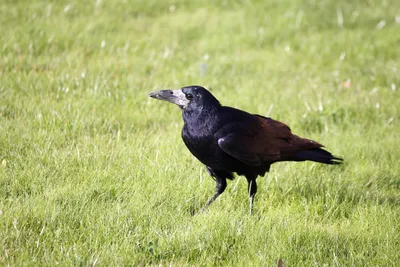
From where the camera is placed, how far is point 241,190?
4.86 m

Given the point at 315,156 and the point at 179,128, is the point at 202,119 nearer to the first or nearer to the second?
the point at 315,156

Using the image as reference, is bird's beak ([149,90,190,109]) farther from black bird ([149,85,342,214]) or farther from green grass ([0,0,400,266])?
green grass ([0,0,400,266])

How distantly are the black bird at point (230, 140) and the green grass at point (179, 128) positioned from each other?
1.04 ft

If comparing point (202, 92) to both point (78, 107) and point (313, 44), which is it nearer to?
point (78, 107)

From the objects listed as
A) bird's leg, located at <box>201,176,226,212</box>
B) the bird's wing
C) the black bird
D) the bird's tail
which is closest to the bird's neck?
the black bird

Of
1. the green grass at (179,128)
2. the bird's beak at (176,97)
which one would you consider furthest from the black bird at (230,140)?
the green grass at (179,128)

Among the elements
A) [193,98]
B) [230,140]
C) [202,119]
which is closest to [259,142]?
[230,140]

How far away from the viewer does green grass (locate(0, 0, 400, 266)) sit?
3863 millimetres

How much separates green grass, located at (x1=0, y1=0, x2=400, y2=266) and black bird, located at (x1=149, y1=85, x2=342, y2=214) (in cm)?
32

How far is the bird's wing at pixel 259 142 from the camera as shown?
14.2ft

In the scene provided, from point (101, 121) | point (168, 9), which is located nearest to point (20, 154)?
point (101, 121)

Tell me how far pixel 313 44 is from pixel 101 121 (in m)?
4.28

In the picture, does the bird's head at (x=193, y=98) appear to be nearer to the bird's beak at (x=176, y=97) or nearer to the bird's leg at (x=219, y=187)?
the bird's beak at (x=176, y=97)

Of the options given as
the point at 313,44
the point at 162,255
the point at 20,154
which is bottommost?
the point at 162,255
